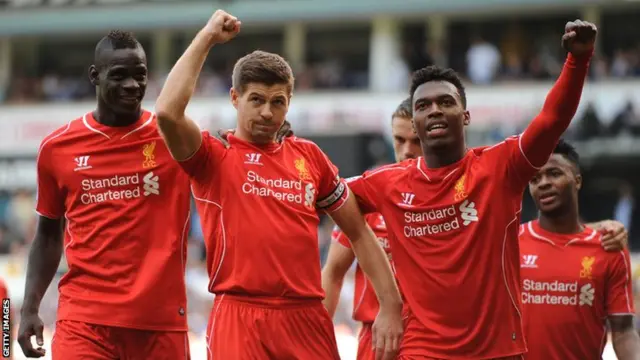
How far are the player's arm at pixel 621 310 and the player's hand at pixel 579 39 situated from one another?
2.38 m

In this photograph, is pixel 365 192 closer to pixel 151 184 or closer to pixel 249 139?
pixel 249 139

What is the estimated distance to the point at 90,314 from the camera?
22.5 ft

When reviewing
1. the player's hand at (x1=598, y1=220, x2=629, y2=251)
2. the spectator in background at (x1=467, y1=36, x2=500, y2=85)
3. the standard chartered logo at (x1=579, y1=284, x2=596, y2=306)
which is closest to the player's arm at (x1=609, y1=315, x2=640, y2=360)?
the standard chartered logo at (x1=579, y1=284, x2=596, y2=306)

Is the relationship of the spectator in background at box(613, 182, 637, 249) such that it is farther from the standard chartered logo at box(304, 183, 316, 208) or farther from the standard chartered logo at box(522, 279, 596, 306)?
the standard chartered logo at box(304, 183, 316, 208)

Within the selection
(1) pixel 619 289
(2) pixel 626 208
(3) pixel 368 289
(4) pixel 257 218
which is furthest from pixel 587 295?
(2) pixel 626 208

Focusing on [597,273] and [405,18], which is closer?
[597,273]

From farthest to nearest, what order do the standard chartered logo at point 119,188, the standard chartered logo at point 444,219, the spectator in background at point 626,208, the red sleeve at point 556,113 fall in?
the spectator in background at point 626,208
the standard chartered logo at point 119,188
the standard chartered logo at point 444,219
the red sleeve at point 556,113

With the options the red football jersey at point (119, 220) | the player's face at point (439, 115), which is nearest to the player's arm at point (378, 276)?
the player's face at point (439, 115)

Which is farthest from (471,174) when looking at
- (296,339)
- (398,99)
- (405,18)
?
(405,18)

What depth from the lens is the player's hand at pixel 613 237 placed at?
807cm

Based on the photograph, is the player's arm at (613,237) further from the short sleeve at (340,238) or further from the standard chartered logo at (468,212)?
the standard chartered logo at (468,212)

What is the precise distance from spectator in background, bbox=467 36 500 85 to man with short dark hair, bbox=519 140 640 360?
69.9 ft

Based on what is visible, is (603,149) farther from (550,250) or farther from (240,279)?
(240,279)

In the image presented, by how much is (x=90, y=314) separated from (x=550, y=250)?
3.24 meters
